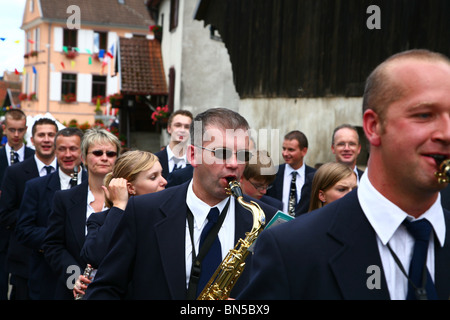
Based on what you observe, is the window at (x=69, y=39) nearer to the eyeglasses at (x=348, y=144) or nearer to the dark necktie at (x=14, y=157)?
the dark necktie at (x=14, y=157)

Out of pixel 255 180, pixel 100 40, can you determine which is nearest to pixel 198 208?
pixel 255 180

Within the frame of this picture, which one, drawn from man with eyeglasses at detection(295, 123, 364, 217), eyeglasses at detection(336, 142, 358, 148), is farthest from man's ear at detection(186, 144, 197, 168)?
eyeglasses at detection(336, 142, 358, 148)

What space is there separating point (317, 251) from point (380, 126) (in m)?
0.48

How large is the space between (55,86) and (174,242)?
4398cm

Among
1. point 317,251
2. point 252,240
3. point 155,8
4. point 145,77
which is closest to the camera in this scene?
point 317,251

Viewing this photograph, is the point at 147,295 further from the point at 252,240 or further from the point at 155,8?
the point at 155,8

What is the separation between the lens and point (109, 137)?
5645mm

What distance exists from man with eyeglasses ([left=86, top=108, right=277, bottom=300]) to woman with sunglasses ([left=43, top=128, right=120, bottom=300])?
1891 mm

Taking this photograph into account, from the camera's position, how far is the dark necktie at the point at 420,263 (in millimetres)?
1991

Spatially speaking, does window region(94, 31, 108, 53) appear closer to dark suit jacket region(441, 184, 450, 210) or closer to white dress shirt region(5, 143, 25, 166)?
white dress shirt region(5, 143, 25, 166)

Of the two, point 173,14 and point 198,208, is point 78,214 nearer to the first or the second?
point 198,208

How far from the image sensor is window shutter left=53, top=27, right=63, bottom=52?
43.4m

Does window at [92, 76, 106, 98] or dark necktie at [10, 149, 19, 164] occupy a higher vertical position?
window at [92, 76, 106, 98]

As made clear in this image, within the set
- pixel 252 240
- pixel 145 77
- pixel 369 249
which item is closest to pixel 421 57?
pixel 369 249
